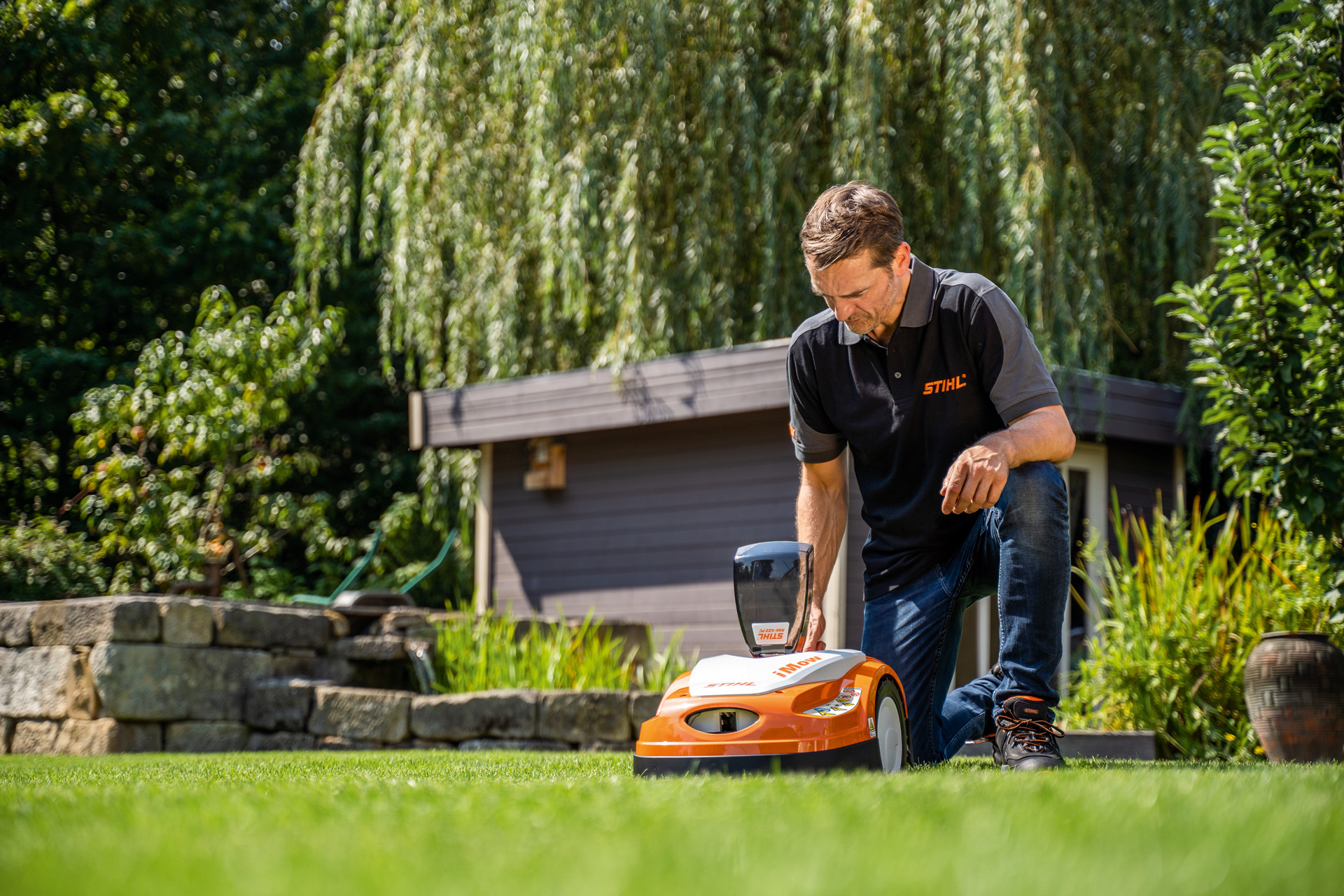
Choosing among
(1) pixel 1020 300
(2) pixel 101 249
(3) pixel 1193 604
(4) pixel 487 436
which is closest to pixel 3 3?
(2) pixel 101 249

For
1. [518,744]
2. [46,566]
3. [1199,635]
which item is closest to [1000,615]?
[1199,635]

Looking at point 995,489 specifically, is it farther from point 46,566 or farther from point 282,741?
point 46,566

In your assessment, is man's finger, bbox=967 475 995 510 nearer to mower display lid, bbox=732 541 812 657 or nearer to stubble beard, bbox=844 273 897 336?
mower display lid, bbox=732 541 812 657

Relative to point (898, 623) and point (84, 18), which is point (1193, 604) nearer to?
point (898, 623)

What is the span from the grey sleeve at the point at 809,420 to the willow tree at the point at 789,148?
431cm

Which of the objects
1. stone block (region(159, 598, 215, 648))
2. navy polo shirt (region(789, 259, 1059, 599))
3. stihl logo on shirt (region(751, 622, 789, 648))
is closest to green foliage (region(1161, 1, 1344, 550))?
navy polo shirt (region(789, 259, 1059, 599))

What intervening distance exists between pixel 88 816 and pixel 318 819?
15.1 inches

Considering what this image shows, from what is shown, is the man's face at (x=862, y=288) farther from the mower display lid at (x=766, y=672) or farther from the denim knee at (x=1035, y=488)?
the mower display lid at (x=766, y=672)

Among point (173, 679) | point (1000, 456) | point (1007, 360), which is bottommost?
point (173, 679)

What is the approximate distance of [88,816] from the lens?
1.96 metres

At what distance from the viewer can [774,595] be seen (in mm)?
3053

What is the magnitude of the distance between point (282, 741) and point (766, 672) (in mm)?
4606

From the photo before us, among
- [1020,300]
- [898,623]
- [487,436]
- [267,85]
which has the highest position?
[267,85]

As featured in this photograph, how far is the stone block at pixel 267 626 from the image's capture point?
274 inches
